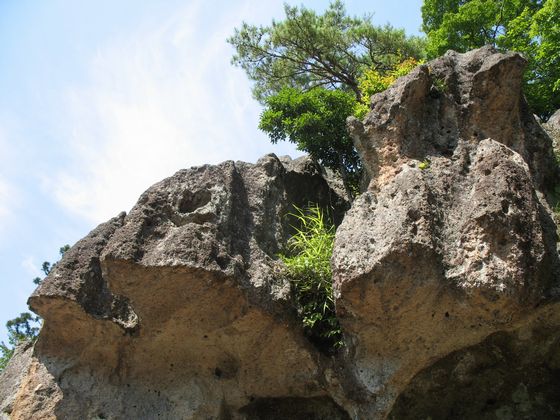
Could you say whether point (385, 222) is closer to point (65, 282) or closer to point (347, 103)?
point (65, 282)

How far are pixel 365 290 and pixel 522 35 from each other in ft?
29.1

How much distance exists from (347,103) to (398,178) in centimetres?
379

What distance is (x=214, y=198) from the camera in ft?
21.9

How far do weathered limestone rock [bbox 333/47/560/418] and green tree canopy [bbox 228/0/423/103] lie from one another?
867cm

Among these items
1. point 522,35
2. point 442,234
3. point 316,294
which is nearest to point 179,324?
point 316,294

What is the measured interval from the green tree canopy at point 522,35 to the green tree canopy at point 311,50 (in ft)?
7.54

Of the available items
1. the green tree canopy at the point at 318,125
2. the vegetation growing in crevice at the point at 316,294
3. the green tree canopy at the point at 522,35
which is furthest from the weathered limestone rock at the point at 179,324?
the green tree canopy at the point at 522,35

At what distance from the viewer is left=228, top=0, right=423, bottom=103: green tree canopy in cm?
1523

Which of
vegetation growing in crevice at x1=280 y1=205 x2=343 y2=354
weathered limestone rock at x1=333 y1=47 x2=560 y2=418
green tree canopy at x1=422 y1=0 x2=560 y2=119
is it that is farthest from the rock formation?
green tree canopy at x1=422 y1=0 x2=560 y2=119

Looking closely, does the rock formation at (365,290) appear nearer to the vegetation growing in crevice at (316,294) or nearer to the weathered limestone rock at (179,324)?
the weathered limestone rock at (179,324)

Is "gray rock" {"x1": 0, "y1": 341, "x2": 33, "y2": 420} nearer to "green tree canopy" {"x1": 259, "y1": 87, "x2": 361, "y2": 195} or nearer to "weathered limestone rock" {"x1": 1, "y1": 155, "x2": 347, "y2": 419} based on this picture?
"weathered limestone rock" {"x1": 1, "y1": 155, "x2": 347, "y2": 419}

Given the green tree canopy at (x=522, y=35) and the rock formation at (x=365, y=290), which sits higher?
the green tree canopy at (x=522, y=35)

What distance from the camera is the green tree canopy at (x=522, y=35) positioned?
11.2 metres

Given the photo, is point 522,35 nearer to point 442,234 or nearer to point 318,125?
point 318,125
